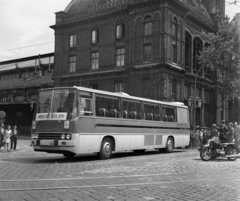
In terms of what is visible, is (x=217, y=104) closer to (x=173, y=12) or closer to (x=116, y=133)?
(x=173, y=12)

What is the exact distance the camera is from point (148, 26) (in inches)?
1529

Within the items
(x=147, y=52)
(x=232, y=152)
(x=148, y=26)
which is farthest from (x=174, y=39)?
(x=232, y=152)

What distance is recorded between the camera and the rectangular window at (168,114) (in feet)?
65.6

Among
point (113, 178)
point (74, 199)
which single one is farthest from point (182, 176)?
point (74, 199)

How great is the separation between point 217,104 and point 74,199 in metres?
44.2

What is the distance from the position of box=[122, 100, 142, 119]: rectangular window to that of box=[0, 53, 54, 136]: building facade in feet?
101

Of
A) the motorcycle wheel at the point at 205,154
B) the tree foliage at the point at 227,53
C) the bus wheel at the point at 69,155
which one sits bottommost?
the bus wheel at the point at 69,155

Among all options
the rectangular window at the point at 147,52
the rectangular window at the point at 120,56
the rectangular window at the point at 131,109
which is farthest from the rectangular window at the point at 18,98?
the rectangular window at the point at 131,109

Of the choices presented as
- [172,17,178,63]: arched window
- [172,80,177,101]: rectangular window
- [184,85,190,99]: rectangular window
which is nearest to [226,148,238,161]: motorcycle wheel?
[172,80,177,101]: rectangular window

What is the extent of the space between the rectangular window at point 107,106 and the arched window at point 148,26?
2382cm

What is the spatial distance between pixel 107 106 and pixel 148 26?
24.9 metres

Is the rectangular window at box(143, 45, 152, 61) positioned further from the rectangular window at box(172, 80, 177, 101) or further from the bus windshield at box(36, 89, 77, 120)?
the bus windshield at box(36, 89, 77, 120)

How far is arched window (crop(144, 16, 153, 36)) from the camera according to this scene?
3859cm

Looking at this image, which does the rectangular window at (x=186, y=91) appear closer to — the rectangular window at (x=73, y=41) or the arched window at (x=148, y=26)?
the arched window at (x=148, y=26)
